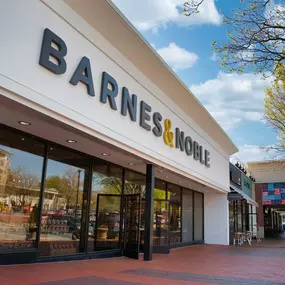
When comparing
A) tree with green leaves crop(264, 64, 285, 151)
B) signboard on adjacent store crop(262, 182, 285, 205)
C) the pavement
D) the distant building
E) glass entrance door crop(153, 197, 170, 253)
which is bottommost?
the pavement

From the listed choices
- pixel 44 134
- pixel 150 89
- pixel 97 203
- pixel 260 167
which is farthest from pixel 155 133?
pixel 260 167

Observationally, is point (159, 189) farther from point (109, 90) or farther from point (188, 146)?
point (109, 90)

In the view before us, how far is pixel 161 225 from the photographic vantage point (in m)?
14.0

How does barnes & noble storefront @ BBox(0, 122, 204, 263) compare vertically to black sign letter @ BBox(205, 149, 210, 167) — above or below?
below

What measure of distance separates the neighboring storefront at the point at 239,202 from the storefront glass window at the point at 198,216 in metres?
1.88

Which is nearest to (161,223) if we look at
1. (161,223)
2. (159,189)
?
(161,223)

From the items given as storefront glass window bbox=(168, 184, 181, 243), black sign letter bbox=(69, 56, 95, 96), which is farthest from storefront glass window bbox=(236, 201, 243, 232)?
black sign letter bbox=(69, 56, 95, 96)

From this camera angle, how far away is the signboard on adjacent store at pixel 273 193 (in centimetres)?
3100

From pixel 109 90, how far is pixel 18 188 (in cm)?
347

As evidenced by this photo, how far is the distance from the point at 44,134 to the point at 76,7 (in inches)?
130

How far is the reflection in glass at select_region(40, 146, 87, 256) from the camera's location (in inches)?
372

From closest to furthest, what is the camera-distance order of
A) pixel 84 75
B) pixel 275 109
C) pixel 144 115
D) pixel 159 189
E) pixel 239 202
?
pixel 84 75
pixel 144 115
pixel 159 189
pixel 275 109
pixel 239 202

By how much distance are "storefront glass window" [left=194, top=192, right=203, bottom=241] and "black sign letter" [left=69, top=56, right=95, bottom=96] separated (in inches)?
556

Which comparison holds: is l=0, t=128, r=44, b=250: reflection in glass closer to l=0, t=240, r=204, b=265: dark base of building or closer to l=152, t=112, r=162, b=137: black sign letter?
l=0, t=240, r=204, b=265: dark base of building
